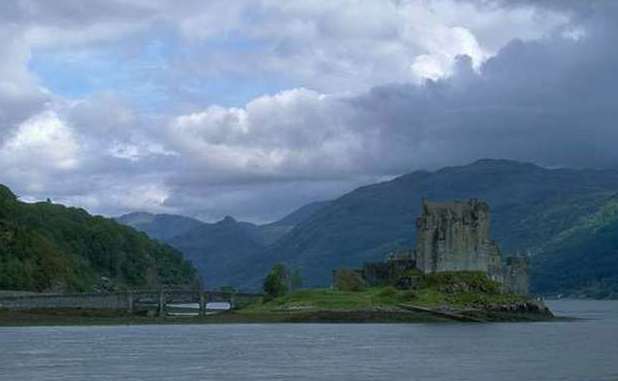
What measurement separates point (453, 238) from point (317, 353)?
232ft

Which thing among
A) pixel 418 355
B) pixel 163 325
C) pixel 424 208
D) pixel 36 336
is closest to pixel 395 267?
pixel 424 208

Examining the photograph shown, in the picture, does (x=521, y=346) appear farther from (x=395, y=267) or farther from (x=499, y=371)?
(x=395, y=267)

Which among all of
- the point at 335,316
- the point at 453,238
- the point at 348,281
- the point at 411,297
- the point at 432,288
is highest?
the point at 453,238

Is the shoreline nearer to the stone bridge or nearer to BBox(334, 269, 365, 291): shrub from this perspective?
the stone bridge

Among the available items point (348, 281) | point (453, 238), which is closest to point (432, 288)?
point (453, 238)

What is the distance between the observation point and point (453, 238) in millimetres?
172125

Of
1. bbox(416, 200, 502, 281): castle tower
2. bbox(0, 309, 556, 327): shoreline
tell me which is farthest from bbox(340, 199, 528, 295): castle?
bbox(0, 309, 556, 327): shoreline

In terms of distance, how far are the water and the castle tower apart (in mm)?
18456

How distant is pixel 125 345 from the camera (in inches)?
4574

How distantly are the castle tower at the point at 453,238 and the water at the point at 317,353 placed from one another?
18456 mm

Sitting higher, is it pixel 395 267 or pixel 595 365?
pixel 395 267

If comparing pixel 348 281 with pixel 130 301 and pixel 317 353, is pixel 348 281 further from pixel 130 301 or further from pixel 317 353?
pixel 317 353

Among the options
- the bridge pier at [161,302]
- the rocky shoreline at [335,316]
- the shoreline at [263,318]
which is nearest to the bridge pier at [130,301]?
the bridge pier at [161,302]

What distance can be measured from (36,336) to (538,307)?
74.4 meters
